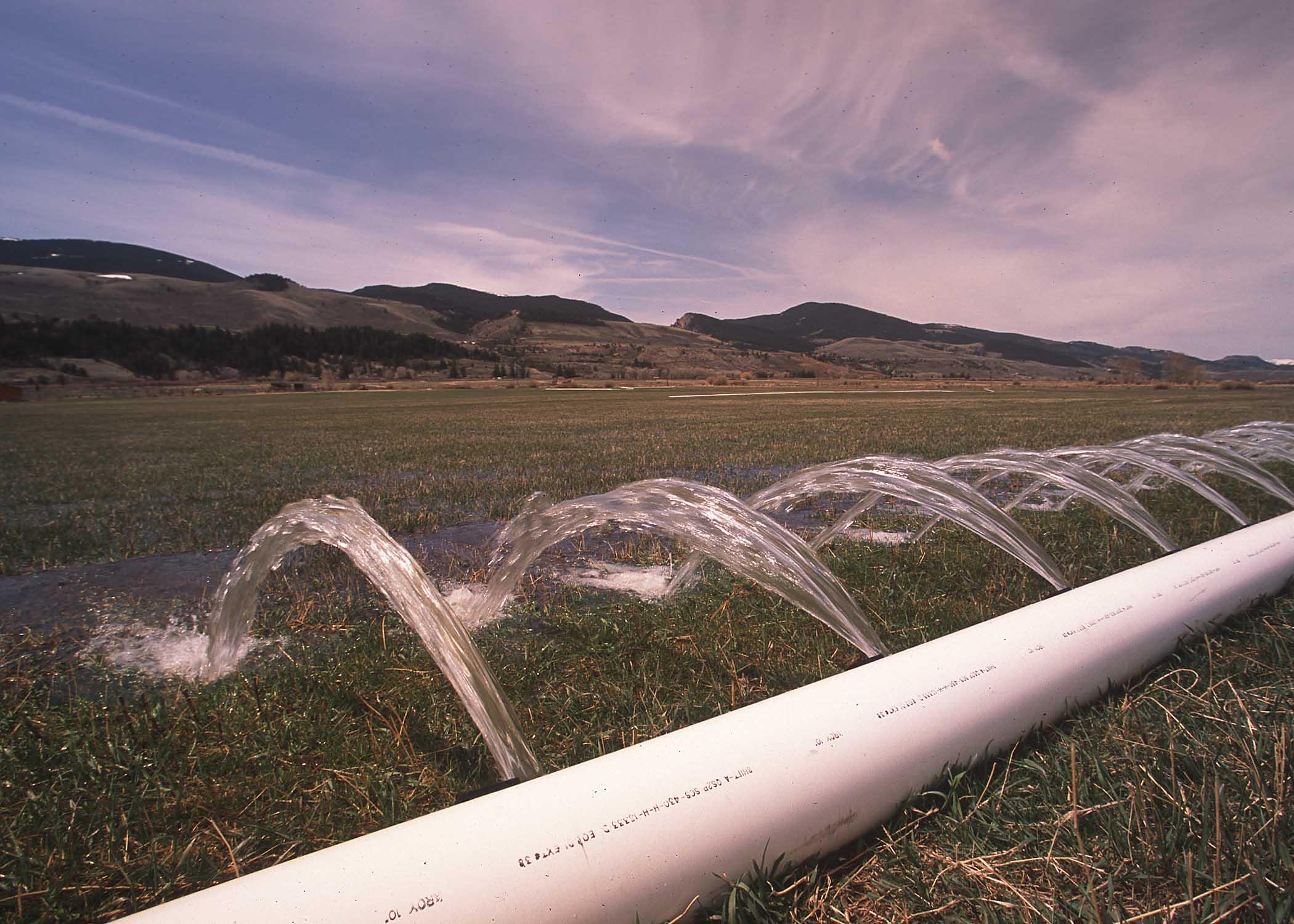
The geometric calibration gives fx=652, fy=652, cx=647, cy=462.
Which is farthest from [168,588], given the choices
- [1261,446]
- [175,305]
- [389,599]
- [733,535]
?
[175,305]

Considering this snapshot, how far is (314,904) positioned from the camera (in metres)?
1.28

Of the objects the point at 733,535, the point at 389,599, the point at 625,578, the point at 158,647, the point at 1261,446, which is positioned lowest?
the point at 158,647

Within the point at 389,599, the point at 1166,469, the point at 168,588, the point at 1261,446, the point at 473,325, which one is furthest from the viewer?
the point at 473,325

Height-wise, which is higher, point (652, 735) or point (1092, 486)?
point (1092, 486)

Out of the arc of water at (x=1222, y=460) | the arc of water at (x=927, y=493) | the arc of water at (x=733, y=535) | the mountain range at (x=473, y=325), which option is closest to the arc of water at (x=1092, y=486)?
the arc of water at (x=927, y=493)

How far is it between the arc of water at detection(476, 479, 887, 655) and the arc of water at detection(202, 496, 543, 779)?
0.95 meters

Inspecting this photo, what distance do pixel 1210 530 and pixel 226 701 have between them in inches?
282

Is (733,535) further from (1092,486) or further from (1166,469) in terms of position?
(1166,469)

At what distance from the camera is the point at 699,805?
1591mm

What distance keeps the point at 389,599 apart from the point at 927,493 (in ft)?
8.66

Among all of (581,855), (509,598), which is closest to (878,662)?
(581,855)

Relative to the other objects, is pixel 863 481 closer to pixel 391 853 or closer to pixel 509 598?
pixel 509 598

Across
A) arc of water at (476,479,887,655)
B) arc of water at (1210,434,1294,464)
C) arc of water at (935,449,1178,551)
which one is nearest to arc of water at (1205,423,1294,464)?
arc of water at (1210,434,1294,464)

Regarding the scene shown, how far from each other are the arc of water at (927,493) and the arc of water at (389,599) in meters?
2.07
